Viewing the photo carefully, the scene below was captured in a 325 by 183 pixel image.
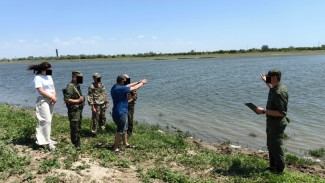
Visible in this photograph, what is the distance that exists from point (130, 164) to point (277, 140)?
3.53 metres

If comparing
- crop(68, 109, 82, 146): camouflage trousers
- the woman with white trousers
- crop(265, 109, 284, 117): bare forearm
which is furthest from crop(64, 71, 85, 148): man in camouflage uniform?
crop(265, 109, 284, 117): bare forearm

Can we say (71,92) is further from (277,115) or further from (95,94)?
(277,115)

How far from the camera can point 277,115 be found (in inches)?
228

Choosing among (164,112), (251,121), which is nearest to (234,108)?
(251,121)

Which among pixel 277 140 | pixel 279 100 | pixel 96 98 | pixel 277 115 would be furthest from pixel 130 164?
pixel 279 100

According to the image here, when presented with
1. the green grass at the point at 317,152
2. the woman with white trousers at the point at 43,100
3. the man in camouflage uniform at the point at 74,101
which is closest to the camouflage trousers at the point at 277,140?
the green grass at the point at 317,152

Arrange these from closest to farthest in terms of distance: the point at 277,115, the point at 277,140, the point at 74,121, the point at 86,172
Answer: the point at 86,172 < the point at 277,115 < the point at 277,140 < the point at 74,121

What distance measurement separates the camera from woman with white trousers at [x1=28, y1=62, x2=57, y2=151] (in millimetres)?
6371

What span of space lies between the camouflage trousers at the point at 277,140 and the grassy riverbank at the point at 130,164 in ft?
0.97

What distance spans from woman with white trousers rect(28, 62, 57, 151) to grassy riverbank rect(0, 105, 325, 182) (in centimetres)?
32

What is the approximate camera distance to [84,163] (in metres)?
6.03

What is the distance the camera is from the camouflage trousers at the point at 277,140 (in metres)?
5.90

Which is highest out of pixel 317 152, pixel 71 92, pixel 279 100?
pixel 71 92

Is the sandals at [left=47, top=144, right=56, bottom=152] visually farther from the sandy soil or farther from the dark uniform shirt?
the dark uniform shirt
